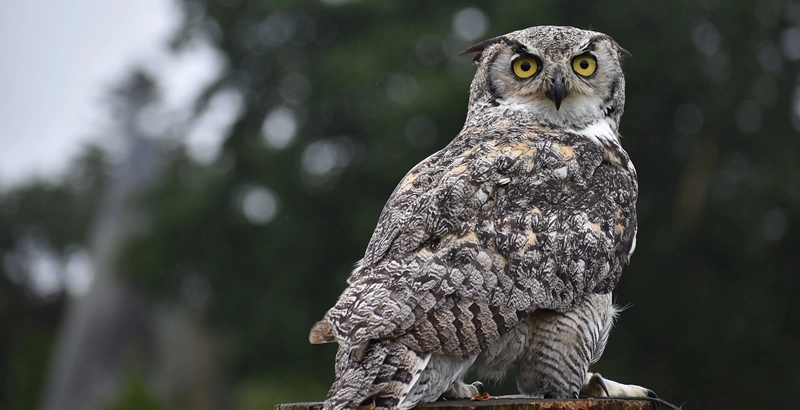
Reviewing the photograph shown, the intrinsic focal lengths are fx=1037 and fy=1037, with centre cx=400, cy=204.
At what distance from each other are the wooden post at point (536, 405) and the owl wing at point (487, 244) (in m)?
0.19

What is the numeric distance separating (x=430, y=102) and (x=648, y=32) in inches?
128

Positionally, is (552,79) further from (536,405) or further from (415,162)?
(415,162)

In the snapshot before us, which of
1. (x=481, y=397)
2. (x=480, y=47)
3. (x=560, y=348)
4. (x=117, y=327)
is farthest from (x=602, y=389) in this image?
(x=117, y=327)

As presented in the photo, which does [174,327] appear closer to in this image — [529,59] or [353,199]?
[353,199]

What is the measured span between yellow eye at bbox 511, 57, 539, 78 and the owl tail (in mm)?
1550

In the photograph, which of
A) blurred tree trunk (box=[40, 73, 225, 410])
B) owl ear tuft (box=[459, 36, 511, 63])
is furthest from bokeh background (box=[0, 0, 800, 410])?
blurred tree trunk (box=[40, 73, 225, 410])

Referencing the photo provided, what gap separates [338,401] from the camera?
10.7 feet

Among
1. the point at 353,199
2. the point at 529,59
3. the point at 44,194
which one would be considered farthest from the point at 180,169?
the point at 44,194

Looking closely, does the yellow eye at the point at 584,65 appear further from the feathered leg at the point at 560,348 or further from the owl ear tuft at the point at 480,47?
the feathered leg at the point at 560,348

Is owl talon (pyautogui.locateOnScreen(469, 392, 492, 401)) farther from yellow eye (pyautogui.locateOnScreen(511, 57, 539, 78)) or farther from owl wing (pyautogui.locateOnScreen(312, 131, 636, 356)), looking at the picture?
yellow eye (pyautogui.locateOnScreen(511, 57, 539, 78))

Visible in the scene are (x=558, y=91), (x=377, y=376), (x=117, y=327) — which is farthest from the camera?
(x=117, y=327)

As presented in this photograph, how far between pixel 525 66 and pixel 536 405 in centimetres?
170

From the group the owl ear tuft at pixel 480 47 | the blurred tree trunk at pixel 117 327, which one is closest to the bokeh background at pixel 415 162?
the owl ear tuft at pixel 480 47

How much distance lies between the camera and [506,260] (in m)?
3.73
